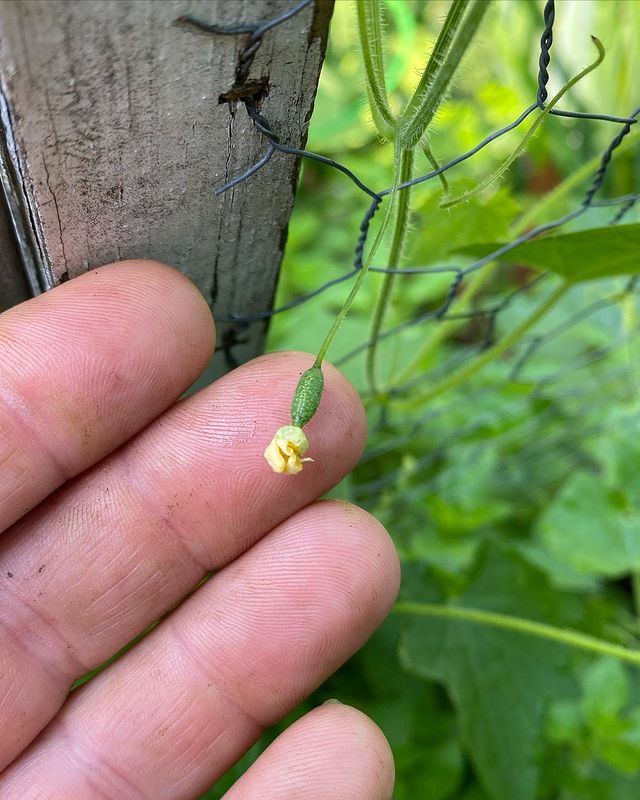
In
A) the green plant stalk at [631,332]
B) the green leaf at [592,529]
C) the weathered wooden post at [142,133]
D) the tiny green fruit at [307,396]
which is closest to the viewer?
the weathered wooden post at [142,133]

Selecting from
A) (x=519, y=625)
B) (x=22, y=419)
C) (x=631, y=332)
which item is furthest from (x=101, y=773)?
(x=631, y=332)

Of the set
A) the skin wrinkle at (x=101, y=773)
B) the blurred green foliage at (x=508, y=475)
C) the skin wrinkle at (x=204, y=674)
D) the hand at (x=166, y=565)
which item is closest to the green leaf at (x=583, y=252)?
the blurred green foliage at (x=508, y=475)

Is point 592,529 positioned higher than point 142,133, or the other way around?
point 142,133

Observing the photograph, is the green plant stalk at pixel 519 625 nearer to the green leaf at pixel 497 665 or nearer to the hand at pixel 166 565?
the green leaf at pixel 497 665

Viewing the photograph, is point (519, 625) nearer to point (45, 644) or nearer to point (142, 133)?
point (45, 644)

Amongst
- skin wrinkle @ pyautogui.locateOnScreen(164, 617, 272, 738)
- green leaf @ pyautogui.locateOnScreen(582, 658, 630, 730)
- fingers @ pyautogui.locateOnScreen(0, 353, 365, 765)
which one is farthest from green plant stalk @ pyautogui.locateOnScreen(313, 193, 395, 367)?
green leaf @ pyautogui.locateOnScreen(582, 658, 630, 730)

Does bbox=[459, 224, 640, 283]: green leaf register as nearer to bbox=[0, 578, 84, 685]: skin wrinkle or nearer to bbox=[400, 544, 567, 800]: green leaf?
bbox=[400, 544, 567, 800]: green leaf
